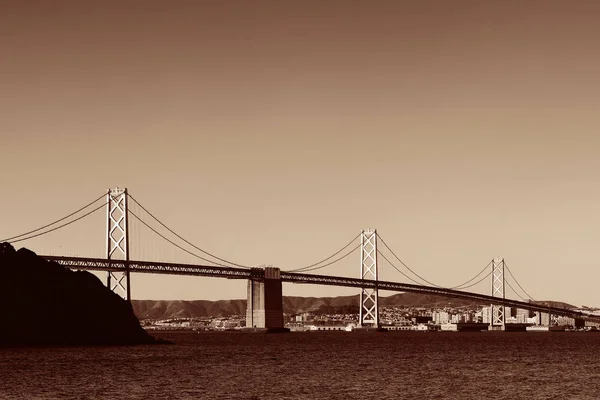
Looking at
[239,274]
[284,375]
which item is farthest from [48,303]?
[239,274]

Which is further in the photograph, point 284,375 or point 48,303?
point 48,303

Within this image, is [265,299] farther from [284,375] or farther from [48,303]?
[284,375]

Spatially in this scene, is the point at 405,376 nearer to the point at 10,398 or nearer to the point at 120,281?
the point at 10,398

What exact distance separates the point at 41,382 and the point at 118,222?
64136 millimetres

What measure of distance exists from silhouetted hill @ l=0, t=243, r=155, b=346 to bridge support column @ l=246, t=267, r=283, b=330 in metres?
48.6

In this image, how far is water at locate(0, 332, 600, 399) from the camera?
46.9 metres

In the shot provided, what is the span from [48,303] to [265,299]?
57747 mm

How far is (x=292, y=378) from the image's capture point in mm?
54812

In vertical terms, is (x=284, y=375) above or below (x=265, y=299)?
below

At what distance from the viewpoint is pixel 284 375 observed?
5688cm

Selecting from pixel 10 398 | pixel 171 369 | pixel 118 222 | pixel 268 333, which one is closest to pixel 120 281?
pixel 118 222

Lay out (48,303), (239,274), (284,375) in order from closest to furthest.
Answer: (284,375)
(48,303)
(239,274)

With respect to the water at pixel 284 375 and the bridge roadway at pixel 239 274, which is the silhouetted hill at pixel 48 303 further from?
the bridge roadway at pixel 239 274

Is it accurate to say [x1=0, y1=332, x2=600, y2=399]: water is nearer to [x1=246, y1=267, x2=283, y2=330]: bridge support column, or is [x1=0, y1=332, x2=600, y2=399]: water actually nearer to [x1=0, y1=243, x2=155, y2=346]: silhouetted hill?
[x1=0, y1=243, x2=155, y2=346]: silhouetted hill
